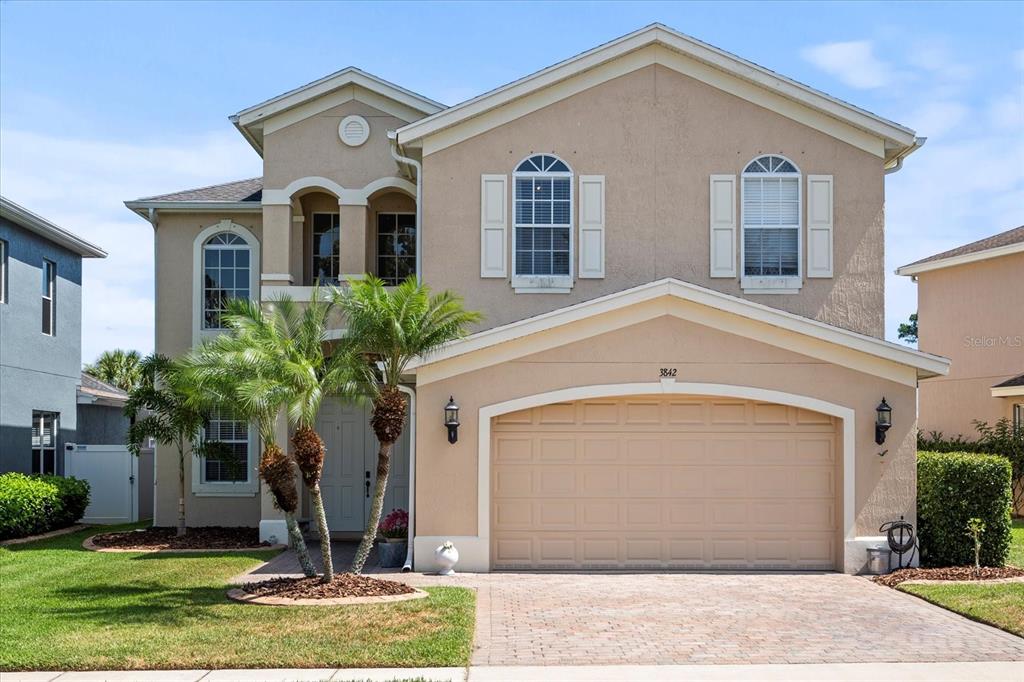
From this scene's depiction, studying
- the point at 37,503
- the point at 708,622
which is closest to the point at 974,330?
the point at 708,622

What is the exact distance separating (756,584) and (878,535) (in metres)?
2.34

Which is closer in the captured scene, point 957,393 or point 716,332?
point 716,332

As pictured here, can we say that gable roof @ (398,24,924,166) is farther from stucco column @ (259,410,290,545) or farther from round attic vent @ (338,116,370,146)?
stucco column @ (259,410,290,545)

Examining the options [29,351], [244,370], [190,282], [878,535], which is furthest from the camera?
[29,351]

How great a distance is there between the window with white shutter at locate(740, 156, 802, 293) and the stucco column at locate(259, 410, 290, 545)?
27.3ft

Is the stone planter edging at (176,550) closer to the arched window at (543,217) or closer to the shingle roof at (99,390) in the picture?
the arched window at (543,217)

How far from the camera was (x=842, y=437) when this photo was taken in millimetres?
15312

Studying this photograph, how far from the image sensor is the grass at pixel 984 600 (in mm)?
11406

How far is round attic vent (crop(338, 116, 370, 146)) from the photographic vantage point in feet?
61.8

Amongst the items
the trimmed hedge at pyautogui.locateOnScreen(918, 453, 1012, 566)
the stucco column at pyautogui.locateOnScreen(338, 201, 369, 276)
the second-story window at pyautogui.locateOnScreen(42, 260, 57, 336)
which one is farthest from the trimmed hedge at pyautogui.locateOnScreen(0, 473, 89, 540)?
the trimmed hedge at pyautogui.locateOnScreen(918, 453, 1012, 566)

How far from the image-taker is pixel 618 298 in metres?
14.9

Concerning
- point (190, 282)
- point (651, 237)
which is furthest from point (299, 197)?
point (651, 237)

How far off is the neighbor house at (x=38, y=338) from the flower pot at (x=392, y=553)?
31.8 ft

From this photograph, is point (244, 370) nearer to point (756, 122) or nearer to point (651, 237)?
point (651, 237)
